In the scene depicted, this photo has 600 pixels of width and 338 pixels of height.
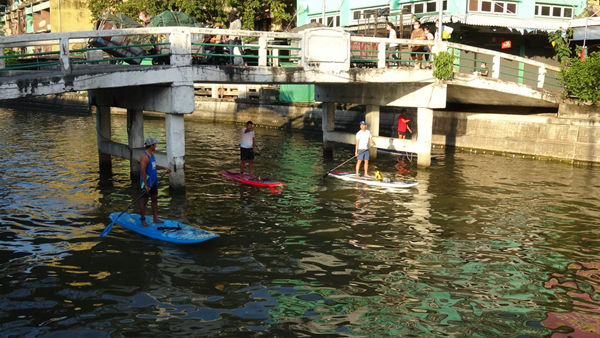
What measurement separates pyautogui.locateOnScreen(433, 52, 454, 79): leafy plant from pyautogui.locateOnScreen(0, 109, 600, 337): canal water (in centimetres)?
392

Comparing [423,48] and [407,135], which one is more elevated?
[423,48]

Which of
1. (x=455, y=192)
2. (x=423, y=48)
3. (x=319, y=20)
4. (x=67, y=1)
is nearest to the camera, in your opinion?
(x=455, y=192)

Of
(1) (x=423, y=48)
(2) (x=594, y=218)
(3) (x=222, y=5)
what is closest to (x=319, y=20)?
(3) (x=222, y=5)

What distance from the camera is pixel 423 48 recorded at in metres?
25.0

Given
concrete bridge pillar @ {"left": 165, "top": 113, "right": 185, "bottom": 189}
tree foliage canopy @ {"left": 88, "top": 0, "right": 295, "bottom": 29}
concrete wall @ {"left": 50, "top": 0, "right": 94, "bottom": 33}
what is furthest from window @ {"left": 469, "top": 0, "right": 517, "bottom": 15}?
concrete wall @ {"left": 50, "top": 0, "right": 94, "bottom": 33}

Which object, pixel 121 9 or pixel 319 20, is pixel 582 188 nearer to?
pixel 319 20

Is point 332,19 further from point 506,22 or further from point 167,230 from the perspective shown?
point 167,230

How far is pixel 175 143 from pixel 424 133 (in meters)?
10.7

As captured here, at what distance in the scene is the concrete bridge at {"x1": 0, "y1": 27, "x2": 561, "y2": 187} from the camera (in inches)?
603

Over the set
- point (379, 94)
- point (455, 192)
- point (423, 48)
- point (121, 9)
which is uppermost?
point (121, 9)

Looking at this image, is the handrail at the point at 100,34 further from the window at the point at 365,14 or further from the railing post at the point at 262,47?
the window at the point at 365,14

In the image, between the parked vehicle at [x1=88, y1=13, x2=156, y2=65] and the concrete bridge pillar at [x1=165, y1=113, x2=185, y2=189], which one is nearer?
the concrete bridge pillar at [x1=165, y1=113, x2=185, y2=189]

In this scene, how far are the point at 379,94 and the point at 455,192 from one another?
6.98 m

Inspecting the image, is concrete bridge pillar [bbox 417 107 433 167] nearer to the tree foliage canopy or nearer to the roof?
the roof
